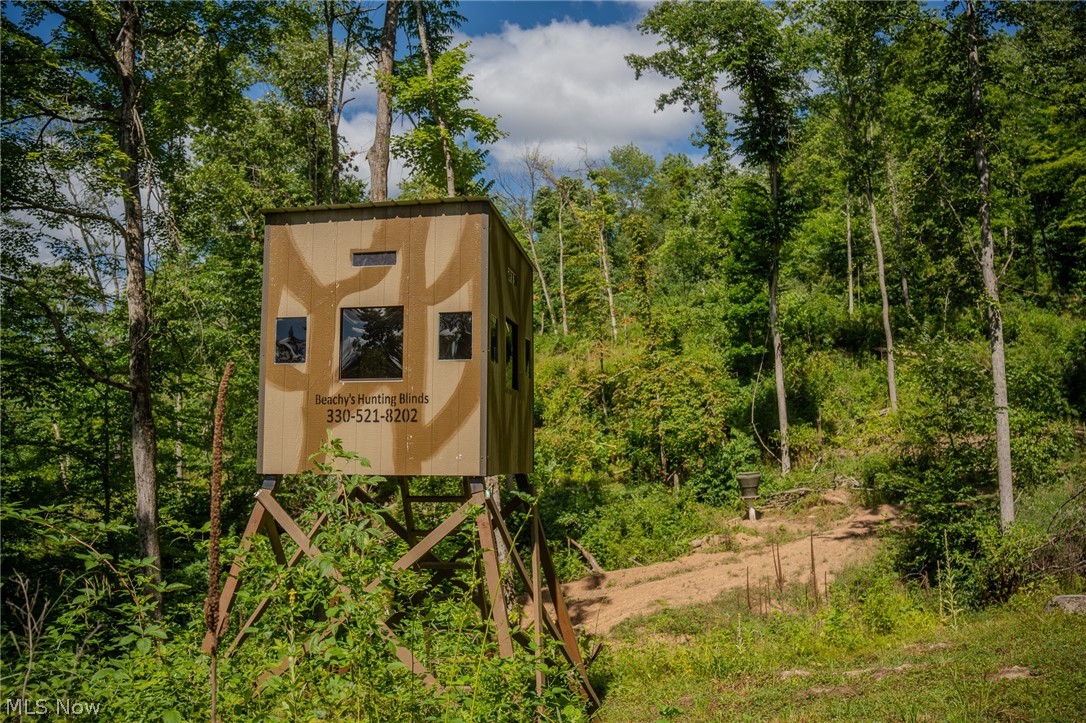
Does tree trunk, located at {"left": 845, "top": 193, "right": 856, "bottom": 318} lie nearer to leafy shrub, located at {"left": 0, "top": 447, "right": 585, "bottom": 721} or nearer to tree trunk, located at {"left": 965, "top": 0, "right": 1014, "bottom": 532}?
tree trunk, located at {"left": 965, "top": 0, "right": 1014, "bottom": 532}

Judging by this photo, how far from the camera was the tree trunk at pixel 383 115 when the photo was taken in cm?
1408

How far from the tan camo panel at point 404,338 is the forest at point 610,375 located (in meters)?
0.70

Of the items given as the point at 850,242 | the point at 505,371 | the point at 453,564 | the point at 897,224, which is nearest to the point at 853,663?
the point at 453,564

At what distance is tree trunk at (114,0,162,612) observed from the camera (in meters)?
10.7

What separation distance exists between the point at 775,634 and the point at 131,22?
14.0m

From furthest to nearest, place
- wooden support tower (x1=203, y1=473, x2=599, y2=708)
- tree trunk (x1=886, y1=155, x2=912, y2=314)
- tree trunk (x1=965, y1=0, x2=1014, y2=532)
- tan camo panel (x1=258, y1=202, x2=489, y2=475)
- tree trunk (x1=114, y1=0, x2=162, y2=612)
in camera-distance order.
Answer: tree trunk (x1=886, y1=155, x2=912, y2=314) → tree trunk (x1=965, y1=0, x2=1014, y2=532) → tree trunk (x1=114, y1=0, x2=162, y2=612) → tan camo panel (x1=258, y1=202, x2=489, y2=475) → wooden support tower (x1=203, y1=473, x2=599, y2=708)

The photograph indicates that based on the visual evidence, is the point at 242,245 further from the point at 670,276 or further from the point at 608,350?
the point at 670,276

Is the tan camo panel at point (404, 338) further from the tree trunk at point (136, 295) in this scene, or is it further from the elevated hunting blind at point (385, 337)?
the tree trunk at point (136, 295)

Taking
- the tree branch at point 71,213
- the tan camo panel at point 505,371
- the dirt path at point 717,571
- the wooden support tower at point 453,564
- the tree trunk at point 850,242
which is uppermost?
the tree trunk at point 850,242

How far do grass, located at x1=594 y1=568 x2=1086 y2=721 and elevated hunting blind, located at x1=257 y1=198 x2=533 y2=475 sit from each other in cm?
344

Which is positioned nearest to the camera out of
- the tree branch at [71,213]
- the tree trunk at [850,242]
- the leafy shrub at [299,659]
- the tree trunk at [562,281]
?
the leafy shrub at [299,659]

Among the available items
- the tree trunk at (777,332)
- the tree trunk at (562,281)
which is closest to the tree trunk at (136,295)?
the tree trunk at (777,332)

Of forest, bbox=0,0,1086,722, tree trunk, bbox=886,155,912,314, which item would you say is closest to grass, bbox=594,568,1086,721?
forest, bbox=0,0,1086,722

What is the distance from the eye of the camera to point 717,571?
15984 mm
